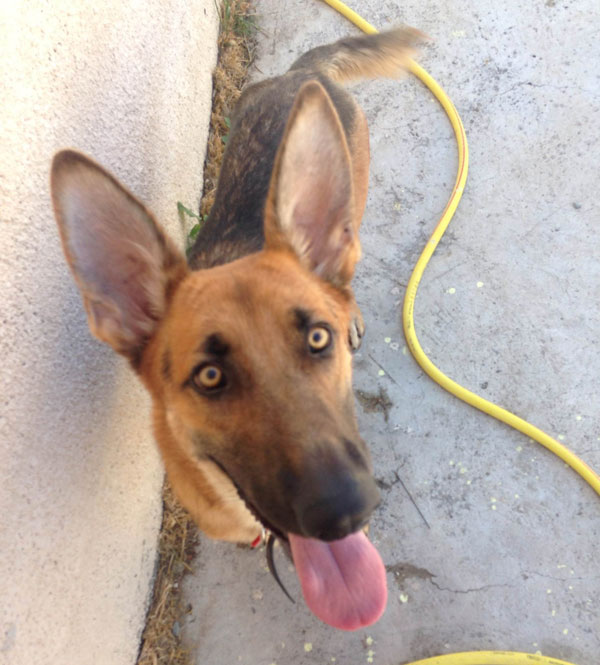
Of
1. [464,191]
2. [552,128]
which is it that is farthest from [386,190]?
[552,128]

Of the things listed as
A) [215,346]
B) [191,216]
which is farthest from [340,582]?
[191,216]

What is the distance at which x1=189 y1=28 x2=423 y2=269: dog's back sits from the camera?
324cm

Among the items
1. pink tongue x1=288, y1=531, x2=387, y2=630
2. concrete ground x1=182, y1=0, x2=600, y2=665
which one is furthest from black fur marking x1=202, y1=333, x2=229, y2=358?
concrete ground x1=182, y1=0, x2=600, y2=665

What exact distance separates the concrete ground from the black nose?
1664 mm

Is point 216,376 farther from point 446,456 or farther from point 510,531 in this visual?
point 510,531

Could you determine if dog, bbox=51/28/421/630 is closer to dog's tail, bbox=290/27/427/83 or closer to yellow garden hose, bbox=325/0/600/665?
yellow garden hose, bbox=325/0/600/665

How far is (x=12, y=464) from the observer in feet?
6.11

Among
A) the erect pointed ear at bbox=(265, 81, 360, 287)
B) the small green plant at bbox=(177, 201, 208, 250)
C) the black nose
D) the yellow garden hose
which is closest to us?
the black nose

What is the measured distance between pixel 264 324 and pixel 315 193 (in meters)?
0.68

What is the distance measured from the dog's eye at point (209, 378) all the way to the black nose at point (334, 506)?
547 millimetres

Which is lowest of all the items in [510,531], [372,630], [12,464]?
[372,630]

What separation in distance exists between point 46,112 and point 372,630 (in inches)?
123

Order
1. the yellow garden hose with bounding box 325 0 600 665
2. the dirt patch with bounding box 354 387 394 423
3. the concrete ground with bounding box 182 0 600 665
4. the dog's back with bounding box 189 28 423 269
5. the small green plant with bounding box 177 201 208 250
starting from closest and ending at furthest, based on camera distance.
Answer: the yellow garden hose with bounding box 325 0 600 665 < the concrete ground with bounding box 182 0 600 665 < the dog's back with bounding box 189 28 423 269 < the dirt patch with bounding box 354 387 394 423 < the small green plant with bounding box 177 201 208 250

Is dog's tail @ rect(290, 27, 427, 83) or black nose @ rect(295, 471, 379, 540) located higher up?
dog's tail @ rect(290, 27, 427, 83)
